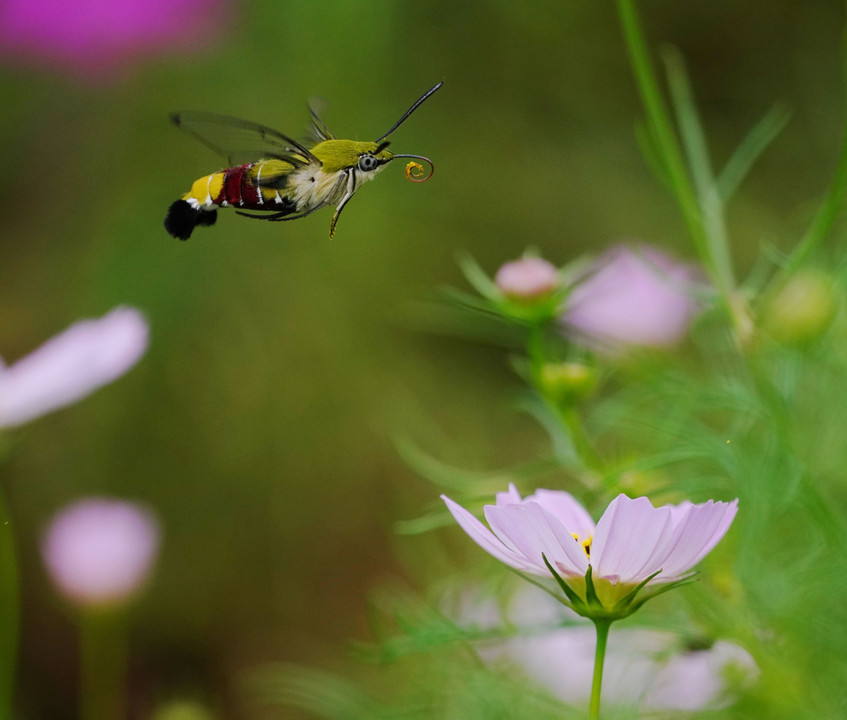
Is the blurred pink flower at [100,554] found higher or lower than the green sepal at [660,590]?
higher

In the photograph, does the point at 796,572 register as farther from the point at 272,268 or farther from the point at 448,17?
the point at 448,17

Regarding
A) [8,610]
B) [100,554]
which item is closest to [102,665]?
[8,610]

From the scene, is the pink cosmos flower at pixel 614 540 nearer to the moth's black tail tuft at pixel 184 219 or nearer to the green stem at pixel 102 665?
the moth's black tail tuft at pixel 184 219

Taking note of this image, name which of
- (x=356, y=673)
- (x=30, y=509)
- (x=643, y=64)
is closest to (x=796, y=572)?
(x=643, y=64)

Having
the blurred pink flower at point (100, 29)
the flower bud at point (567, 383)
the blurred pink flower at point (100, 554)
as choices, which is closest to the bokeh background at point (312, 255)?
the blurred pink flower at point (100, 29)

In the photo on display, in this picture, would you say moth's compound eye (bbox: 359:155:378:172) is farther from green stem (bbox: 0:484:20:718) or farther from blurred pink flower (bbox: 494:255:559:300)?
green stem (bbox: 0:484:20:718)

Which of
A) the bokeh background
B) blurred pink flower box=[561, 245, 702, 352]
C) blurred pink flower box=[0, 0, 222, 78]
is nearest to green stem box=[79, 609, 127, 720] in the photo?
the bokeh background

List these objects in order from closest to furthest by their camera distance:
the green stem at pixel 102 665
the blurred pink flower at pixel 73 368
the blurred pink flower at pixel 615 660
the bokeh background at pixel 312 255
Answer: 1. the blurred pink flower at pixel 73 368
2. the blurred pink flower at pixel 615 660
3. the green stem at pixel 102 665
4. the bokeh background at pixel 312 255
